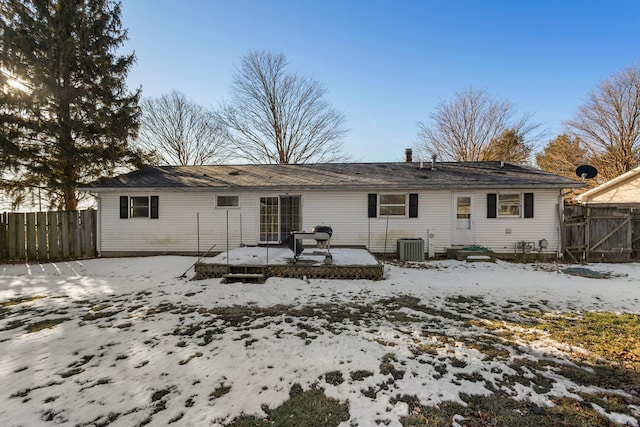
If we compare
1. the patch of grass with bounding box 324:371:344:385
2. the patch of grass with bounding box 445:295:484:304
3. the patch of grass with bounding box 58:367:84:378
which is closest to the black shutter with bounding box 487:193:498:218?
the patch of grass with bounding box 445:295:484:304

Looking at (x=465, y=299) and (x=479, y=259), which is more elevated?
(x=479, y=259)

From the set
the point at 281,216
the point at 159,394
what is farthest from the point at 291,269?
→ the point at 159,394

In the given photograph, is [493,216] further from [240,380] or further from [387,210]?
[240,380]

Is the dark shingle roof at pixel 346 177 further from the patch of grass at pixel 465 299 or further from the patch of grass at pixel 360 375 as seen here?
the patch of grass at pixel 360 375

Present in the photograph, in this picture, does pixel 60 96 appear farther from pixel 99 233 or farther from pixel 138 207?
pixel 99 233

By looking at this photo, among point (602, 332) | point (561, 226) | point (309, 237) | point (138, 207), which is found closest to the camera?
point (602, 332)

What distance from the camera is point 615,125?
2088 cm

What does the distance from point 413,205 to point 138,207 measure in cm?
1153

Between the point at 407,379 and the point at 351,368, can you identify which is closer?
the point at 407,379

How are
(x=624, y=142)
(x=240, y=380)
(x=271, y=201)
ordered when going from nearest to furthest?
1. (x=240, y=380)
2. (x=271, y=201)
3. (x=624, y=142)

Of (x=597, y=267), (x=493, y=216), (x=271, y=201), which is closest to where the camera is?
(x=597, y=267)

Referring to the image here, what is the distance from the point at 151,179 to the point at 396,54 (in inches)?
592

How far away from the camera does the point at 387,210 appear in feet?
36.6

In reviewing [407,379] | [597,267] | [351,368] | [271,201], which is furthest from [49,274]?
[597,267]
